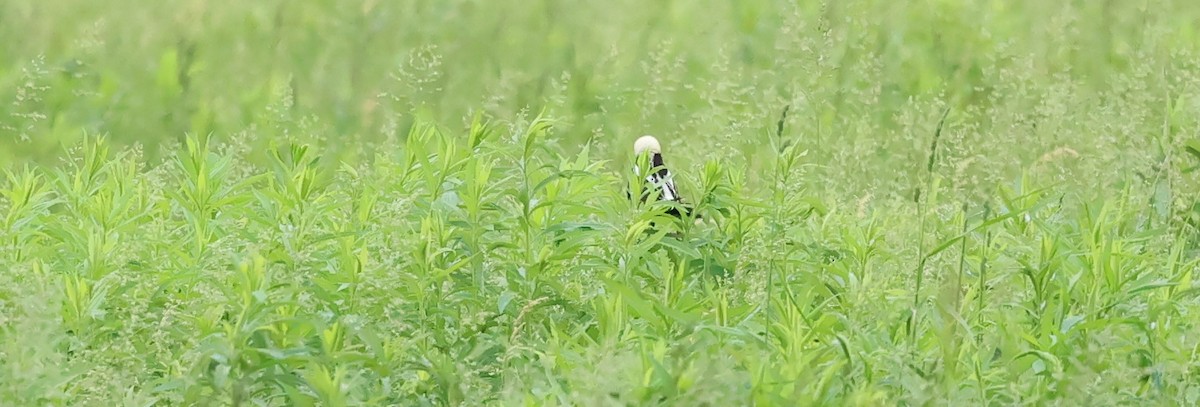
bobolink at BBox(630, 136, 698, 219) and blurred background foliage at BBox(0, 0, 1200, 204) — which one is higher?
blurred background foliage at BBox(0, 0, 1200, 204)

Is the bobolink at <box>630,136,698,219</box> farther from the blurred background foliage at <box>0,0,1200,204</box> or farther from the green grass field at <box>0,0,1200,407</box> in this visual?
the blurred background foliage at <box>0,0,1200,204</box>

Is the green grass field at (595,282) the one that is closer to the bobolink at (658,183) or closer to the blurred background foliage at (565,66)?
the bobolink at (658,183)

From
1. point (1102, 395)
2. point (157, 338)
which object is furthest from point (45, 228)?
point (1102, 395)

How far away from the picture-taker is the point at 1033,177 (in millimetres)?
5184

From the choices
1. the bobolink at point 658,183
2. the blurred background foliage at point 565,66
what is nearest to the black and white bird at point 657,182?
the bobolink at point 658,183

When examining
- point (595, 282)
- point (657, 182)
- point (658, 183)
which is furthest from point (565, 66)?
point (595, 282)

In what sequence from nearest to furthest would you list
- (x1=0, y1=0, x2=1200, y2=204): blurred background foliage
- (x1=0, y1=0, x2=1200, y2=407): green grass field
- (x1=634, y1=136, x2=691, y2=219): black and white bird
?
(x1=0, y1=0, x2=1200, y2=407): green grass field → (x1=634, y1=136, x2=691, y2=219): black and white bird → (x1=0, y1=0, x2=1200, y2=204): blurred background foliage

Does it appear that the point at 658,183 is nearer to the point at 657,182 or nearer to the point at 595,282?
the point at 657,182

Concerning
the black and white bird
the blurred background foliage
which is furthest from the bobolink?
the blurred background foliage

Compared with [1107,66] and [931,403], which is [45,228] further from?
[1107,66]

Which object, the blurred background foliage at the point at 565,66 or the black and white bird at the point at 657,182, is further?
the blurred background foliage at the point at 565,66

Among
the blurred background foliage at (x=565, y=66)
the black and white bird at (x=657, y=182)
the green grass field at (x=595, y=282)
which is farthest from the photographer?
the blurred background foliage at (x=565, y=66)

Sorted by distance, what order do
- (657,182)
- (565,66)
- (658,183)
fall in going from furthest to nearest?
(565,66)
(657,182)
(658,183)

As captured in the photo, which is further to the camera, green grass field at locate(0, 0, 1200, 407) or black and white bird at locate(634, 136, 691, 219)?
black and white bird at locate(634, 136, 691, 219)
